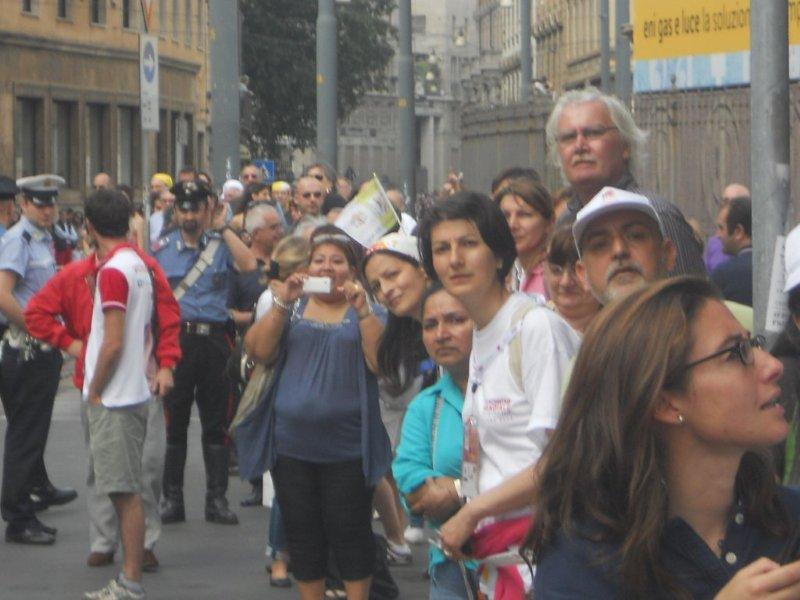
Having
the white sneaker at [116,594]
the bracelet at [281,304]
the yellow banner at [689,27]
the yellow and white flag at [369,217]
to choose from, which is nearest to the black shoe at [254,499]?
the white sneaker at [116,594]

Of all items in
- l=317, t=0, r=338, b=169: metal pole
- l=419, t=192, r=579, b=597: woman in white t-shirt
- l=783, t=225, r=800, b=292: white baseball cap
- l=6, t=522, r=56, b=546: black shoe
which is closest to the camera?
l=783, t=225, r=800, b=292: white baseball cap

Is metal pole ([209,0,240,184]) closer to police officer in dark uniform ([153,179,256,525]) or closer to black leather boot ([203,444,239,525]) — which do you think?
police officer in dark uniform ([153,179,256,525])

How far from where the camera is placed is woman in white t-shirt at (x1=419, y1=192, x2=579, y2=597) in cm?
454

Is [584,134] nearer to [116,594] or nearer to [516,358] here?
[516,358]

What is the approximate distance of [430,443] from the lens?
5047 mm

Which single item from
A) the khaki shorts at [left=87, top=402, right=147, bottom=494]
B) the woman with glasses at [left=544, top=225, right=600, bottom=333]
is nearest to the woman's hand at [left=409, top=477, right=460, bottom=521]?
the woman with glasses at [left=544, top=225, right=600, bottom=333]

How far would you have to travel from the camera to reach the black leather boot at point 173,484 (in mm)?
10750

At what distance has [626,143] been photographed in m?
5.35

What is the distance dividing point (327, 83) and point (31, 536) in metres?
16.1

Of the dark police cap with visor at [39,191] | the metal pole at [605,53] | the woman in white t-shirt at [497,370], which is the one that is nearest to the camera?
the woman in white t-shirt at [497,370]

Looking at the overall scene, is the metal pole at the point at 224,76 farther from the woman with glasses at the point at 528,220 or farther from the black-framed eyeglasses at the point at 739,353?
the black-framed eyeglasses at the point at 739,353

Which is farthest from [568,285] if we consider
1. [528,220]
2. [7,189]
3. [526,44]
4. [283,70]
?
[283,70]

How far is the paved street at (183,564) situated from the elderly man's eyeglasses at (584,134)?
3.92m

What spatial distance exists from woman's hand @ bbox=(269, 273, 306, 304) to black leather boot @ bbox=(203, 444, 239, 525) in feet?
11.1
